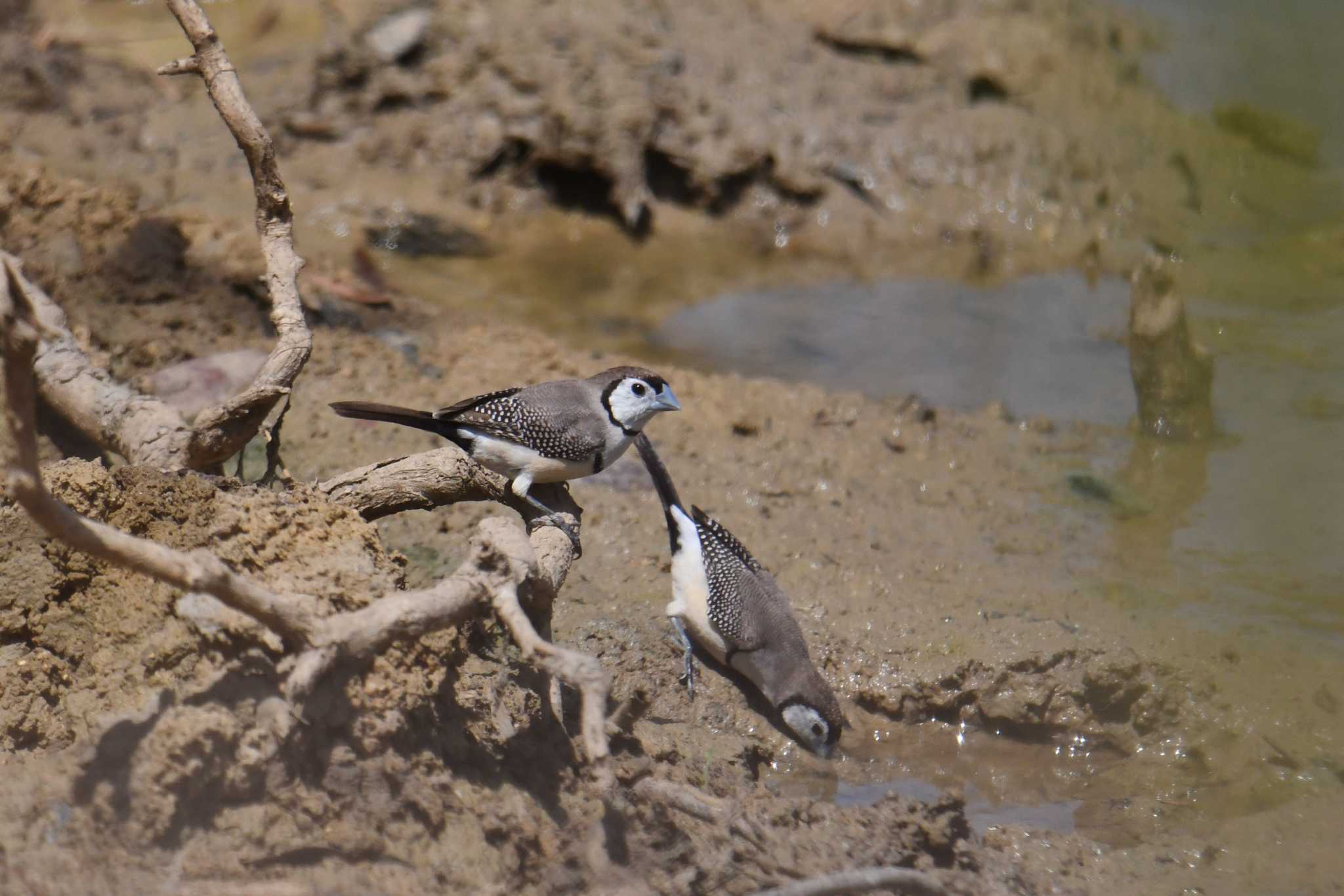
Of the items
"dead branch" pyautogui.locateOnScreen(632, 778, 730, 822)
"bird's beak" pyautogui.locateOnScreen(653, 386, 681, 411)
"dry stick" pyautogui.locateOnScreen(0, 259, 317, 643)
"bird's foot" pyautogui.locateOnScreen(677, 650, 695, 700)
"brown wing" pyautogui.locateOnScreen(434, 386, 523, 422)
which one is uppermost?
"dry stick" pyautogui.locateOnScreen(0, 259, 317, 643)

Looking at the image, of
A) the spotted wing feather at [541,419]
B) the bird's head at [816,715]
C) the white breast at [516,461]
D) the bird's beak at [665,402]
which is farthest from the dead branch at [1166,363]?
the white breast at [516,461]

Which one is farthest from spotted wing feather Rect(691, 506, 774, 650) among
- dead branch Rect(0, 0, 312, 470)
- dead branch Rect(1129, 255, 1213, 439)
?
dead branch Rect(1129, 255, 1213, 439)

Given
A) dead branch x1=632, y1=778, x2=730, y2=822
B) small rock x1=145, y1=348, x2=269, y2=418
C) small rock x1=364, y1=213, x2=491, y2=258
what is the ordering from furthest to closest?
small rock x1=364, y1=213, x2=491, y2=258
small rock x1=145, y1=348, x2=269, y2=418
dead branch x1=632, y1=778, x2=730, y2=822

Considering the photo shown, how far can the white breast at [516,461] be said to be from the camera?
429 centimetres

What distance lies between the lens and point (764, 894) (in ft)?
9.18

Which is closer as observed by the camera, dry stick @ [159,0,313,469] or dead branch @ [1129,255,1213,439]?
dry stick @ [159,0,313,469]

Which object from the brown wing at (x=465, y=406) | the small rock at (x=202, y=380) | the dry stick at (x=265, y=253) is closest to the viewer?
the dry stick at (x=265, y=253)

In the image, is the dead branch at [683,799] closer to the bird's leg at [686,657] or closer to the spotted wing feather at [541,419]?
the bird's leg at [686,657]

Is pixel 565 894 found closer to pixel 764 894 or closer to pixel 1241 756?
pixel 764 894

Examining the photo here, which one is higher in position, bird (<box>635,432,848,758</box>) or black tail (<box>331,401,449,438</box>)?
black tail (<box>331,401,449,438</box>)

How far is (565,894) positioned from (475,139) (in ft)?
20.2

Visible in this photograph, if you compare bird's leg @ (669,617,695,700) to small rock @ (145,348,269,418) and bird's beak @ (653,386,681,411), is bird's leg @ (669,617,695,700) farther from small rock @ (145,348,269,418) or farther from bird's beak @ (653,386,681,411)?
small rock @ (145,348,269,418)

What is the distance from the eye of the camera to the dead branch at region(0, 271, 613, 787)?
2.50 m

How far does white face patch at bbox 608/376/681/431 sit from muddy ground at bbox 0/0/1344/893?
54cm
